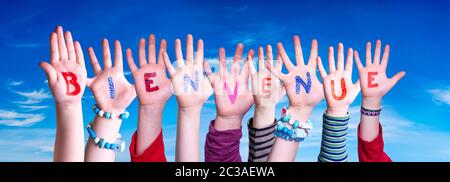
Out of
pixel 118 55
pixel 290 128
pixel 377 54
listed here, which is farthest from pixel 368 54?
pixel 118 55

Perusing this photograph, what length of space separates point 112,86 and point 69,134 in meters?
0.31

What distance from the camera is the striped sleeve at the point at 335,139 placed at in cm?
228

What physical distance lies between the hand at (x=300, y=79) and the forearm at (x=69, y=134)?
0.87 metres

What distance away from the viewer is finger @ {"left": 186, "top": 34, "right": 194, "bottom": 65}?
2.29 metres

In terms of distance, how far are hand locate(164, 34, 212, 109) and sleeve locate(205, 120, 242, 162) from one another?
16 cm

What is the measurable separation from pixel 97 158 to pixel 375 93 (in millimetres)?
1365

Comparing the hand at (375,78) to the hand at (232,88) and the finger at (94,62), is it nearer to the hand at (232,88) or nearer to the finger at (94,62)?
the hand at (232,88)

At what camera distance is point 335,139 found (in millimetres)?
2275

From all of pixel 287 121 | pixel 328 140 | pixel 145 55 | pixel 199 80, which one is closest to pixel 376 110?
pixel 328 140

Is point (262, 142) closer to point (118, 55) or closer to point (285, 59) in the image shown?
point (285, 59)

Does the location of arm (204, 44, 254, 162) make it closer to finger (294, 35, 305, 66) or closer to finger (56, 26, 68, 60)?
finger (294, 35, 305, 66)

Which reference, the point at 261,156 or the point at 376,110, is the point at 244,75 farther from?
the point at 376,110

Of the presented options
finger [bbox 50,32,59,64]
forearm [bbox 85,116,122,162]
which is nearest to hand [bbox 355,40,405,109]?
forearm [bbox 85,116,122,162]

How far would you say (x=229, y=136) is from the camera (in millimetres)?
2262
